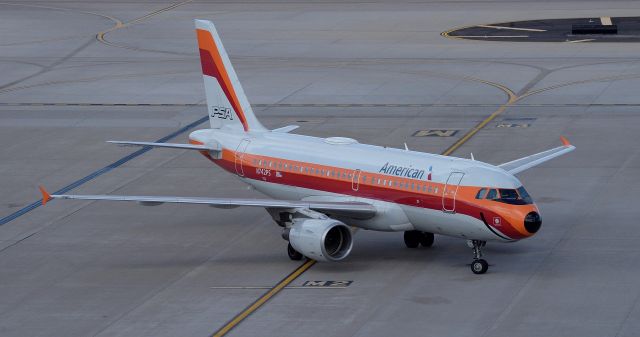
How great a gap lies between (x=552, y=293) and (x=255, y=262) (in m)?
10.8

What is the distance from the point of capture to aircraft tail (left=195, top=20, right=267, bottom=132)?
170 feet

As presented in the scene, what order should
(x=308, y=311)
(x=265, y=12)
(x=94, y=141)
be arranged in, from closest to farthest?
(x=308, y=311)
(x=94, y=141)
(x=265, y=12)

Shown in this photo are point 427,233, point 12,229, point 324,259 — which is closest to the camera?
point 324,259

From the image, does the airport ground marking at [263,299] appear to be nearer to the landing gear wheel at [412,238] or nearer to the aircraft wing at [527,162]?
the landing gear wheel at [412,238]

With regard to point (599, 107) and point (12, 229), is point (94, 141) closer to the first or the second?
point (12, 229)

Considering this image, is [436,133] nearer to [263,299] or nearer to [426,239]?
[426,239]

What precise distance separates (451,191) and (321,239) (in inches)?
181

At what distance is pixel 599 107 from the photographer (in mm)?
70562

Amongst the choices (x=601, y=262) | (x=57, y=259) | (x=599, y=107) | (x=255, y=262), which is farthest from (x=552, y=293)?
(x=599, y=107)

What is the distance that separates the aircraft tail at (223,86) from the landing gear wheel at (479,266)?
1250 cm

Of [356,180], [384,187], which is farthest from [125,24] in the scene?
[384,187]

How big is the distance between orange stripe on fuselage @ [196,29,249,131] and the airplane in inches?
61.9

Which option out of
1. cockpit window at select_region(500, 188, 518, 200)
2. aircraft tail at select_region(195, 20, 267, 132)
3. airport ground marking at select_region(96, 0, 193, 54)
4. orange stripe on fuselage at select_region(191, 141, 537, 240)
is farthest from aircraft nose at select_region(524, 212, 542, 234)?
airport ground marking at select_region(96, 0, 193, 54)

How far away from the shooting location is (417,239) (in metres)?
46.4
